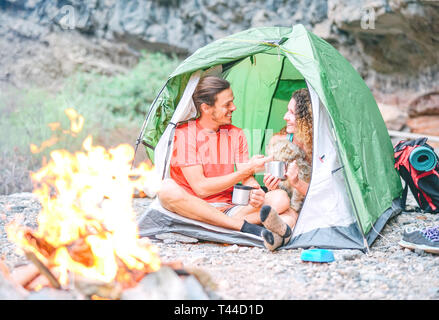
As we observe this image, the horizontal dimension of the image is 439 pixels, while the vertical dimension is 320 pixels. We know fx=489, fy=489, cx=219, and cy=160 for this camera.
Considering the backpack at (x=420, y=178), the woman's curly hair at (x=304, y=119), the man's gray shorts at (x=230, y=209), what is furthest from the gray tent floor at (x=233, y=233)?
the backpack at (x=420, y=178)

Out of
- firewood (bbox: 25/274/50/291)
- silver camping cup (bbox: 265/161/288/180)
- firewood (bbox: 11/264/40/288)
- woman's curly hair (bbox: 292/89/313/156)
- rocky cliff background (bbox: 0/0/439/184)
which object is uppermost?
rocky cliff background (bbox: 0/0/439/184)

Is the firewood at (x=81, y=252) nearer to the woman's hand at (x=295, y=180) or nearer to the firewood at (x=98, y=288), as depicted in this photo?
the firewood at (x=98, y=288)

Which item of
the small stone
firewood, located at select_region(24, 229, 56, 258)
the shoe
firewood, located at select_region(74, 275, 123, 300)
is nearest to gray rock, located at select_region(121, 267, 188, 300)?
firewood, located at select_region(74, 275, 123, 300)

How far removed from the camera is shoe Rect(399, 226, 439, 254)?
326cm

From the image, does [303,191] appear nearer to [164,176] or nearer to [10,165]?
[164,176]

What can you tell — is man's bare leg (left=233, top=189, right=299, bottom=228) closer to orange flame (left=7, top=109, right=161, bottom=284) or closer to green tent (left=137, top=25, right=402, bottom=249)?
green tent (left=137, top=25, right=402, bottom=249)

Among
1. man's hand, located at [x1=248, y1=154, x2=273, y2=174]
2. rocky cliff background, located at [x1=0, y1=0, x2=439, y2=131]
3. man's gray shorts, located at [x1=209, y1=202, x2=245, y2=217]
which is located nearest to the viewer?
man's hand, located at [x1=248, y1=154, x2=273, y2=174]

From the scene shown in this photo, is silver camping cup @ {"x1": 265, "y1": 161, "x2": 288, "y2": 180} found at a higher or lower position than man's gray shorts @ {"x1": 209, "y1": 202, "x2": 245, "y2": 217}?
higher

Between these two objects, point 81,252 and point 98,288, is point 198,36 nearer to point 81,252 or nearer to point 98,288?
point 81,252

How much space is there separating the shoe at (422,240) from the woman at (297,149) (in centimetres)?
78

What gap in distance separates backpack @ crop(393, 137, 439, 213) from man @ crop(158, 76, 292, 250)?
159 cm

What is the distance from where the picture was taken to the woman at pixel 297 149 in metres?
3.66

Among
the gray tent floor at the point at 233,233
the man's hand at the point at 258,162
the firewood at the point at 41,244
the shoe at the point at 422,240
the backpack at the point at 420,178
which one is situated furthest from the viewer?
the backpack at the point at 420,178

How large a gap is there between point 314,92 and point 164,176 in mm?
1286
